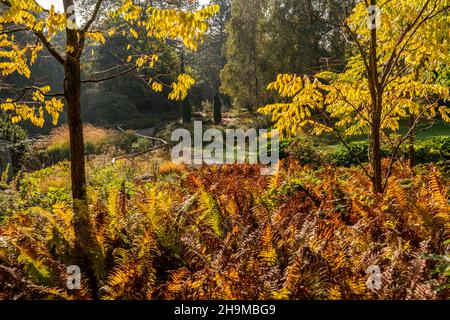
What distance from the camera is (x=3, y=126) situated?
13789 mm

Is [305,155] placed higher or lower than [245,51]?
lower

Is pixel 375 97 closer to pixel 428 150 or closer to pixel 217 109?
pixel 428 150

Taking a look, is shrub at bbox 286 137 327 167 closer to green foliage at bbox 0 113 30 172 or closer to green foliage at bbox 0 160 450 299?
green foliage at bbox 0 160 450 299

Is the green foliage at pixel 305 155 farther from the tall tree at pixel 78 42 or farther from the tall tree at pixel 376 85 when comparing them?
the tall tree at pixel 78 42

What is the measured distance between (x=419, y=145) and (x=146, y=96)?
30.1 m

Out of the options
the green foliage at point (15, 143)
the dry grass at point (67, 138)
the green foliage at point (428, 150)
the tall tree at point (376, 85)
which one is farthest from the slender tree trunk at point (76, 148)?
the dry grass at point (67, 138)

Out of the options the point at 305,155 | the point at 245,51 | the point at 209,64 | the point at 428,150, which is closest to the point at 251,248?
the point at 305,155

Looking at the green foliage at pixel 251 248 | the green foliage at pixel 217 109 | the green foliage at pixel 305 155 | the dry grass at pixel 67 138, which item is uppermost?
the green foliage at pixel 217 109

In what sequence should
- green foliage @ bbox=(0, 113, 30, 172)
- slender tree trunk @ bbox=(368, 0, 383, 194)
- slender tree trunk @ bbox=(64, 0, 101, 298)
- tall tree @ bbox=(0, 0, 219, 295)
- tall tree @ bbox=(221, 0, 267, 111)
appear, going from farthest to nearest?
tall tree @ bbox=(221, 0, 267, 111), green foliage @ bbox=(0, 113, 30, 172), slender tree trunk @ bbox=(368, 0, 383, 194), slender tree trunk @ bbox=(64, 0, 101, 298), tall tree @ bbox=(0, 0, 219, 295)

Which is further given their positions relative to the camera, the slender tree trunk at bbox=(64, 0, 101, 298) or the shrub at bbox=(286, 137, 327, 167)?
the shrub at bbox=(286, 137, 327, 167)

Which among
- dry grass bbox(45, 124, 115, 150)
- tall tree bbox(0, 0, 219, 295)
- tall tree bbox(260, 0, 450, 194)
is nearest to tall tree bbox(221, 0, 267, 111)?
dry grass bbox(45, 124, 115, 150)

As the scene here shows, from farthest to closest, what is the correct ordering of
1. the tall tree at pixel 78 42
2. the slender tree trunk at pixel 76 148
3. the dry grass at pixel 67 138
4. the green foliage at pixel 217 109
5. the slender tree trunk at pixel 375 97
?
the green foliage at pixel 217 109
the dry grass at pixel 67 138
the slender tree trunk at pixel 375 97
the slender tree trunk at pixel 76 148
the tall tree at pixel 78 42

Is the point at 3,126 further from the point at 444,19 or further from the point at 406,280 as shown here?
the point at 406,280

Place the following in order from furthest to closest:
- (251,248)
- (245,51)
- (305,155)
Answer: (245,51) < (305,155) < (251,248)
